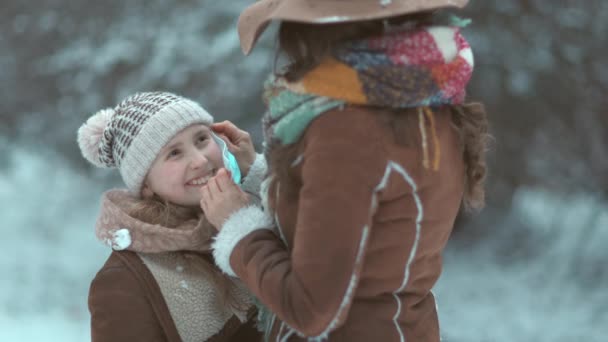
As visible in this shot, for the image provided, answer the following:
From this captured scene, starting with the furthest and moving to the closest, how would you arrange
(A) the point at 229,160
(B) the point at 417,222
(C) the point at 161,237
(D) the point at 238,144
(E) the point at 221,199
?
(D) the point at 238,144, (A) the point at 229,160, (C) the point at 161,237, (E) the point at 221,199, (B) the point at 417,222

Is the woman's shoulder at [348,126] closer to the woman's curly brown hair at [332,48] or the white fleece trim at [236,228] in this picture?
the woman's curly brown hair at [332,48]

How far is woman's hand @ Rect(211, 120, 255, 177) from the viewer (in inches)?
67.3

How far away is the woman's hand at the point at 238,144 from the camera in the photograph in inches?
67.3

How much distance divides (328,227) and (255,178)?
680 millimetres

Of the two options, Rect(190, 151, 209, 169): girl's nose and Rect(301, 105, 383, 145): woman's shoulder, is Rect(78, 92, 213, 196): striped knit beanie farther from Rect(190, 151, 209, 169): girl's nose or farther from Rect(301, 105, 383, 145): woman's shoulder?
Rect(301, 105, 383, 145): woman's shoulder

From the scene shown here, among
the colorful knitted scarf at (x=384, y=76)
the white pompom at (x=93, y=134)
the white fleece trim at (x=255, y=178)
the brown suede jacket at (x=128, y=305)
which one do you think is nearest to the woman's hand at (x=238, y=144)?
the white fleece trim at (x=255, y=178)

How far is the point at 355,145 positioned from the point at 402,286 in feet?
1.08

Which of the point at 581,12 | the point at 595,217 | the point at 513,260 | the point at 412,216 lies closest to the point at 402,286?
the point at 412,216

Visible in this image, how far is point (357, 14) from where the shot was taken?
1.03 m

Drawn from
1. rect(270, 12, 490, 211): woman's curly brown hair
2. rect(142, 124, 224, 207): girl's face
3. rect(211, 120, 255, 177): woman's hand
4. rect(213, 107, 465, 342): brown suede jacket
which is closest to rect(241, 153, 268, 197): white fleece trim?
rect(211, 120, 255, 177): woman's hand

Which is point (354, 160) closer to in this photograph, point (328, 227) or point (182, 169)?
point (328, 227)

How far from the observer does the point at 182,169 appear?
4.97 feet

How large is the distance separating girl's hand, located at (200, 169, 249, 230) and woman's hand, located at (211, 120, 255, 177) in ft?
1.10

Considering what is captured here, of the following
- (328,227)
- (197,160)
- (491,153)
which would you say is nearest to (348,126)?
(328,227)
